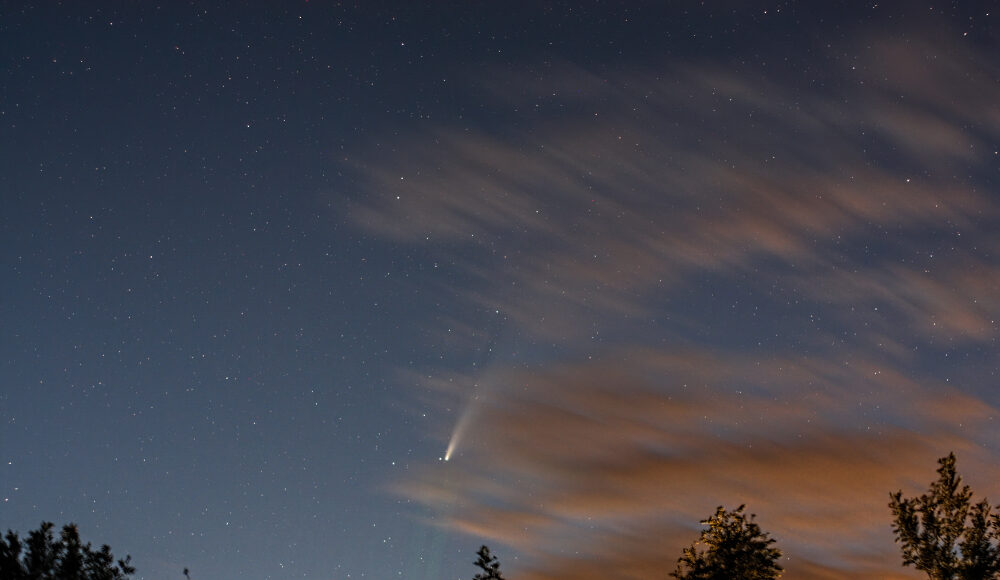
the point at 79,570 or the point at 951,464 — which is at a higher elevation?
the point at 951,464

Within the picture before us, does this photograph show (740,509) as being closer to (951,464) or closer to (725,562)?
(725,562)

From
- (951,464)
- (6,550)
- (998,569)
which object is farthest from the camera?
(6,550)

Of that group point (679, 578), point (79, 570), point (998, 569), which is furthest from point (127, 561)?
point (998, 569)

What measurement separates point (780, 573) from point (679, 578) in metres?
4.57

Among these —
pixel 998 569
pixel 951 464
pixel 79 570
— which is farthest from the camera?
pixel 79 570

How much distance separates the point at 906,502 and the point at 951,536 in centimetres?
226

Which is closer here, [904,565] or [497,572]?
[904,565]

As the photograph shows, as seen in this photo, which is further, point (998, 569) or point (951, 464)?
point (951, 464)

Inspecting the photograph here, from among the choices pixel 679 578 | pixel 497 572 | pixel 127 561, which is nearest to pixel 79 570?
pixel 127 561

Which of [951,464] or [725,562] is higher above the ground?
[951,464]

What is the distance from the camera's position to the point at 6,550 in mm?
47531

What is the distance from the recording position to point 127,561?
171 feet

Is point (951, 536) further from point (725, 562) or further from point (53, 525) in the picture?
point (53, 525)

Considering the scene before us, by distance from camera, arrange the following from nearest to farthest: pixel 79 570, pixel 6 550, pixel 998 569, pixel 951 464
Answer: pixel 998 569 < pixel 951 464 < pixel 6 550 < pixel 79 570
